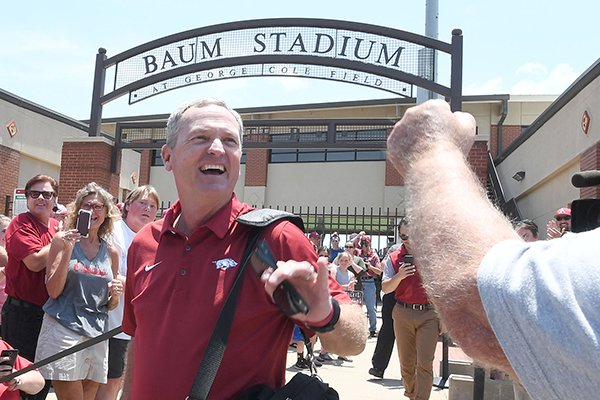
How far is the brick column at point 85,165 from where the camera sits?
11.7m

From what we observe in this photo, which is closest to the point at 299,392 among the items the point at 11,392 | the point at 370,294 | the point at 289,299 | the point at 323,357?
the point at 289,299

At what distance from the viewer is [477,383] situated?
4.48 metres

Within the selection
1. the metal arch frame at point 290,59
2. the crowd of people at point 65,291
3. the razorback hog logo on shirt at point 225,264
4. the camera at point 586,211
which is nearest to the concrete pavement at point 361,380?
the crowd of people at point 65,291

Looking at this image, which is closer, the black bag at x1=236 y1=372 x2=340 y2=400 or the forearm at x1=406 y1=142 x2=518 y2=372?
the forearm at x1=406 y1=142 x2=518 y2=372

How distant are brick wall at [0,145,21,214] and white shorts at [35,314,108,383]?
12.6 meters

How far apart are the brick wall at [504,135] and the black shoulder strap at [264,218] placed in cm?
2115

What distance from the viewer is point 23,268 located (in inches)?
186

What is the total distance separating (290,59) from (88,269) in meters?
7.15

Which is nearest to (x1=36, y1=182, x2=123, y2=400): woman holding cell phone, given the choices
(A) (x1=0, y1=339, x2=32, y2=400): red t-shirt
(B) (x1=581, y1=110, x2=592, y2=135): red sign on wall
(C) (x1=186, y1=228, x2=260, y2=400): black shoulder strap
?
(A) (x1=0, y1=339, x2=32, y2=400): red t-shirt

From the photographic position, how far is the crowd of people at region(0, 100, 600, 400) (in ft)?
3.53

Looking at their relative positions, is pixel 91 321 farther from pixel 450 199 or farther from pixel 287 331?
pixel 450 199

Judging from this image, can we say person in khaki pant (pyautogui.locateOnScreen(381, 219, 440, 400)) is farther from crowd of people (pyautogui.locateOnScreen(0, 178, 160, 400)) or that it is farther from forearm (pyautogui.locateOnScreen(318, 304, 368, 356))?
forearm (pyautogui.locateOnScreen(318, 304, 368, 356))

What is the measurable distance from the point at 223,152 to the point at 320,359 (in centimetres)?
733

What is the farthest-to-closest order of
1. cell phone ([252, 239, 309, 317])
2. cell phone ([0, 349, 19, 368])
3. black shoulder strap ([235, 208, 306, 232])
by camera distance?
cell phone ([0, 349, 19, 368]) < black shoulder strap ([235, 208, 306, 232]) < cell phone ([252, 239, 309, 317])
